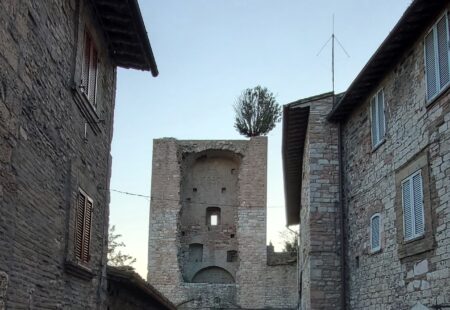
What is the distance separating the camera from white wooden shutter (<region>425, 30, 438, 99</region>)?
383 inches

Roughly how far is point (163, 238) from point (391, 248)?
21.3 m

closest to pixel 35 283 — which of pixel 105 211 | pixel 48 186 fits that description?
pixel 48 186

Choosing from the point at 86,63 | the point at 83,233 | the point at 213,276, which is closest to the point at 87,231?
the point at 83,233

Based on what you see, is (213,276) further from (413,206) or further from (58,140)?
(58,140)

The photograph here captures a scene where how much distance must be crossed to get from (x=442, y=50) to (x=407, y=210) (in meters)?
2.72

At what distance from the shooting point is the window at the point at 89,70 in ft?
30.2

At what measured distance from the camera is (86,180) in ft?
30.7

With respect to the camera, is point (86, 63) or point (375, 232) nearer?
point (86, 63)

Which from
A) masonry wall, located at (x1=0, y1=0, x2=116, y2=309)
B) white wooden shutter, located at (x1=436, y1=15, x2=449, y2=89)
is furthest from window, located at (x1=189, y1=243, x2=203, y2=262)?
white wooden shutter, located at (x1=436, y1=15, x2=449, y2=89)

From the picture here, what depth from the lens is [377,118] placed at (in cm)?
1272

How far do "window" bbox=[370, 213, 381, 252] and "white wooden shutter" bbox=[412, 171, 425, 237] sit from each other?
6.52 ft

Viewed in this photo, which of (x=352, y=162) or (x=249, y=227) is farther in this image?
(x=249, y=227)

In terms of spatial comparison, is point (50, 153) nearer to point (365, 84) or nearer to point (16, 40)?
point (16, 40)

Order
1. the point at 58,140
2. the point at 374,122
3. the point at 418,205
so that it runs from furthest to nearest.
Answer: the point at 374,122 < the point at 418,205 < the point at 58,140
